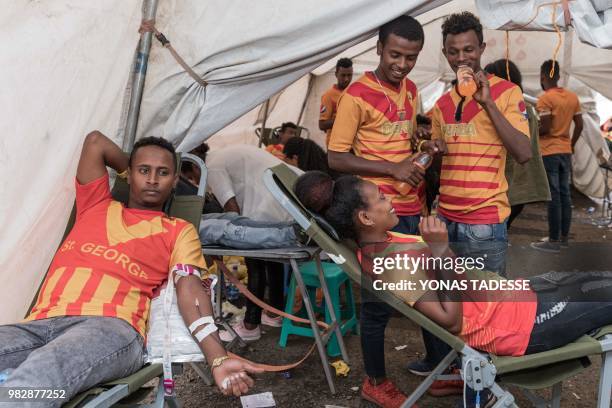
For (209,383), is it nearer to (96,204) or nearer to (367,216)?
(96,204)

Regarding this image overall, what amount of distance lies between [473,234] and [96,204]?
5.62ft

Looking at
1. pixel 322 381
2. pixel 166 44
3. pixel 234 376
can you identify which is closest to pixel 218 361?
pixel 234 376

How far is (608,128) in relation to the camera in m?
9.23

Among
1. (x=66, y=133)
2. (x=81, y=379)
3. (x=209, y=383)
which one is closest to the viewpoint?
(x=81, y=379)

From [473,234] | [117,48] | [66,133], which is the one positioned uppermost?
[117,48]

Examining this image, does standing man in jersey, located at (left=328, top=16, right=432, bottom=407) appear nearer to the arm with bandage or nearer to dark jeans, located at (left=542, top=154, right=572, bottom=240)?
the arm with bandage

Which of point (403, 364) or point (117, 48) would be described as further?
point (403, 364)

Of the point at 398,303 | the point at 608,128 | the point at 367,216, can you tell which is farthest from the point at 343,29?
the point at 608,128

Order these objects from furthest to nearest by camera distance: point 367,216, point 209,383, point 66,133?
point 209,383, point 66,133, point 367,216

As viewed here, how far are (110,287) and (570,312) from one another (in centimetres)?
178

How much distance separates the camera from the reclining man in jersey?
176cm

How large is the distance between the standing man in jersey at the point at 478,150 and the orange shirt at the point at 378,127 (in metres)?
0.20

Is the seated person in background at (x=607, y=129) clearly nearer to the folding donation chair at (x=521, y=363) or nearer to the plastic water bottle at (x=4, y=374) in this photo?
the folding donation chair at (x=521, y=363)

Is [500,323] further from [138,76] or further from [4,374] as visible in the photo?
[138,76]
